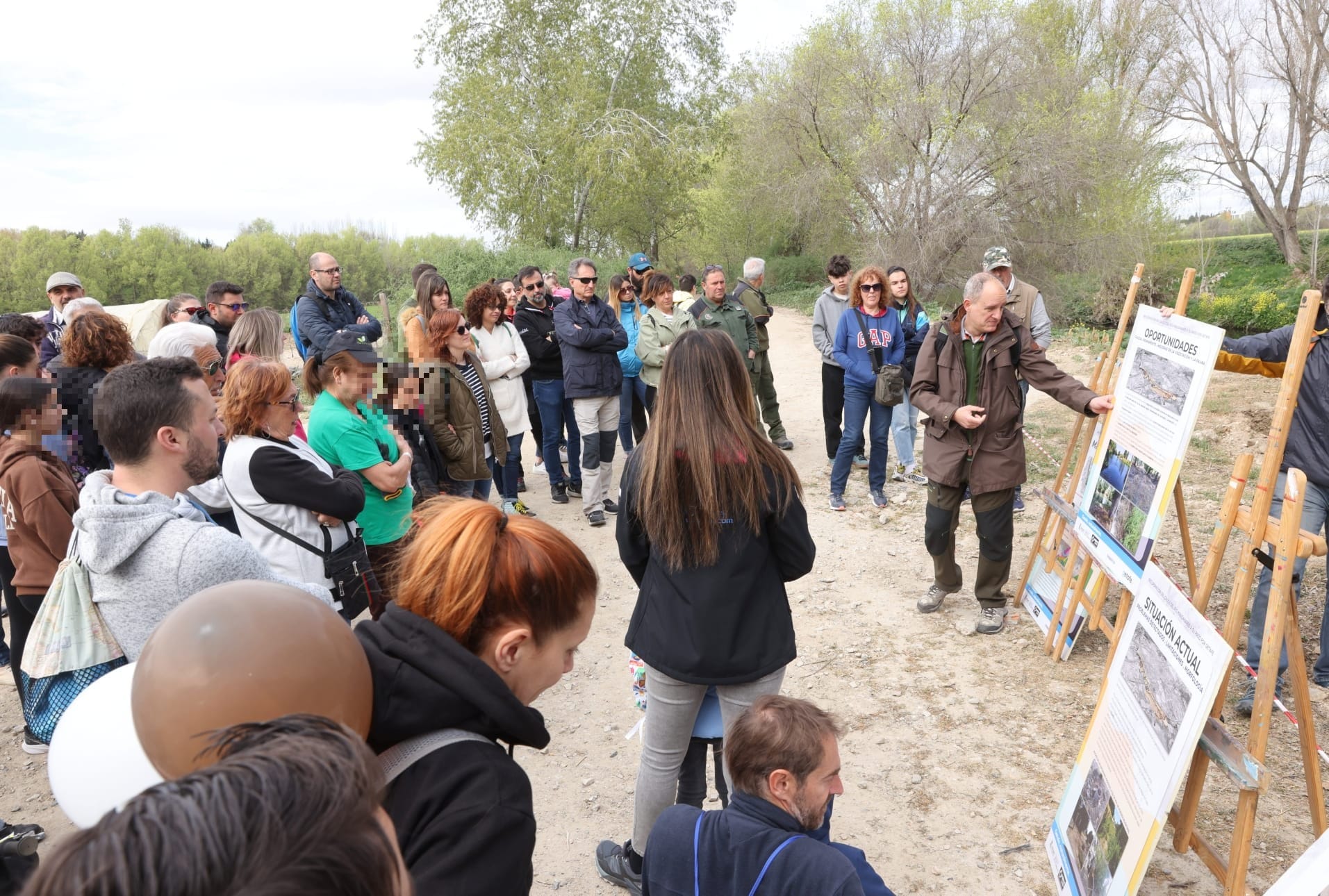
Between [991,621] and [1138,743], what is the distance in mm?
2418

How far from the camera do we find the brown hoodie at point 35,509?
3236 millimetres

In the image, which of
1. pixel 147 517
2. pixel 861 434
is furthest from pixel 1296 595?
pixel 147 517

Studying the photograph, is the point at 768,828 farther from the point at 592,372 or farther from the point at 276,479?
the point at 592,372

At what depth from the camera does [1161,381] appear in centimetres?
364

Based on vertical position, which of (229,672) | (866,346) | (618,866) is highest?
(229,672)

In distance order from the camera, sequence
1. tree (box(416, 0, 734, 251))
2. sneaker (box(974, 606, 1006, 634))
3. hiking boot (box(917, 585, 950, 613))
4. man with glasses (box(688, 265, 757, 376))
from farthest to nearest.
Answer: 1. tree (box(416, 0, 734, 251))
2. man with glasses (box(688, 265, 757, 376))
3. hiking boot (box(917, 585, 950, 613))
4. sneaker (box(974, 606, 1006, 634))

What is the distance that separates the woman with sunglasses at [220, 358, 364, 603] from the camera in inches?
119

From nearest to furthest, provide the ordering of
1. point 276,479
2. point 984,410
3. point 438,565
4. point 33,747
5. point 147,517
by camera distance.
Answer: point 438,565 < point 147,517 < point 276,479 < point 33,747 < point 984,410

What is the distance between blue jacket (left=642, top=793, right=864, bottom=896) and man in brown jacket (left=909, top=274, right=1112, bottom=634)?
10.0 feet

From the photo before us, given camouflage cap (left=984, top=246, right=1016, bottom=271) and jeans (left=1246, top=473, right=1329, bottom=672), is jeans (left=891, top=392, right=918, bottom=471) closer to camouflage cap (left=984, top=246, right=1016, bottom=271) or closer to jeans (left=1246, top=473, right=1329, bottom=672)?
camouflage cap (left=984, top=246, right=1016, bottom=271)

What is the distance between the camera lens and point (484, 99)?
2450 cm

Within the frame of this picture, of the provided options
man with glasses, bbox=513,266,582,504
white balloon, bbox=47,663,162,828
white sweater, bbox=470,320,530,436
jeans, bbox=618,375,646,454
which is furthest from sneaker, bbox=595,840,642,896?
jeans, bbox=618,375,646,454

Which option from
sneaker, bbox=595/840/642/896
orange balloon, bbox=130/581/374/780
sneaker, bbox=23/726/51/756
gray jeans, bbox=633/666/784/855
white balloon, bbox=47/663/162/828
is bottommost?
sneaker, bbox=23/726/51/756

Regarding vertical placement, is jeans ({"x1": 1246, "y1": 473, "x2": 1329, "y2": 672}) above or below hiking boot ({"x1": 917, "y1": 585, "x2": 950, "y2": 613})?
above
